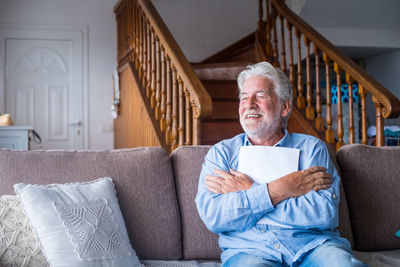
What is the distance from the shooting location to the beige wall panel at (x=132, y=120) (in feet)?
12.2

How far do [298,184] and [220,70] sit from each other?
321 cm

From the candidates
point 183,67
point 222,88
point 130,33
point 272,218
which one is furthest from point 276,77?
point 130,33

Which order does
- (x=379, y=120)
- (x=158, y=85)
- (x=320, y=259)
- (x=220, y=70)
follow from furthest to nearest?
(x=220, y=70) < (x=158, y=85) < (x=379, y=120) < (x=320, y=259)

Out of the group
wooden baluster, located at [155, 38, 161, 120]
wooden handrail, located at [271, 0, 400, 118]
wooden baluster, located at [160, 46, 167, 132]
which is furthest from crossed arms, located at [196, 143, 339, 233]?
wooden baluster, located at [155, 38, 161, 120]

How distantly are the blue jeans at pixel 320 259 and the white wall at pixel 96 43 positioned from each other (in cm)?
425

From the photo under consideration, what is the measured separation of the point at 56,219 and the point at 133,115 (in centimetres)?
287

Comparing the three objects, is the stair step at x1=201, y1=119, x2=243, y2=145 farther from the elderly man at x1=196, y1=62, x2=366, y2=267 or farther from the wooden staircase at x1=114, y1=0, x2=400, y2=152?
the elderly man at x1=196, y1=62, x2=366, y2=267

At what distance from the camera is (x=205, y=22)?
19.4ft

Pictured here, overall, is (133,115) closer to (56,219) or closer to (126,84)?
(126,84)

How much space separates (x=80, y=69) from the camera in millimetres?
5512

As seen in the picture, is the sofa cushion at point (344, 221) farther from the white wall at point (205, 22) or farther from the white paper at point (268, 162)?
the white wall at point (205, 22)

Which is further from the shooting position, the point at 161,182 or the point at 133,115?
the point at 133,115

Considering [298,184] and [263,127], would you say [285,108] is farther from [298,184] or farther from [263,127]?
[298,184]

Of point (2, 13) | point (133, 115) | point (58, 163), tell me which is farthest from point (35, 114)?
point (58, 163)
